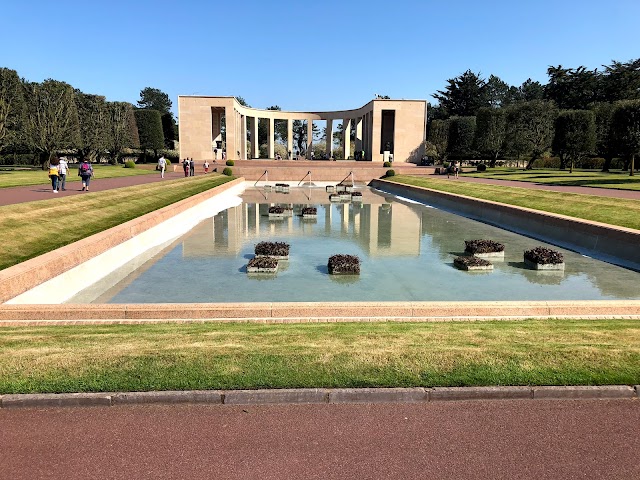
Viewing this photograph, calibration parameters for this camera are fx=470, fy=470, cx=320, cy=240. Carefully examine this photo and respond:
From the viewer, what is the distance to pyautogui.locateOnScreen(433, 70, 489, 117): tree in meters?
93.4

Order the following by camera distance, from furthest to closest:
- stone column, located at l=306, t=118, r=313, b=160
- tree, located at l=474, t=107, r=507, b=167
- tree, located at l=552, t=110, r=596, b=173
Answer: stone column, located at l=306, t=118, r=313, b=160, tree, located at l=474, t=107, r=507, b=167, tree, located at l=552, t=110, r=596, b=173

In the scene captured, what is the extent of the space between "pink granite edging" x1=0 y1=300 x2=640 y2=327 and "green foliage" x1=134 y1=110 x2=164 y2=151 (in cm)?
6504

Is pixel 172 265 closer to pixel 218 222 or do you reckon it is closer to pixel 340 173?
pixel 218 222

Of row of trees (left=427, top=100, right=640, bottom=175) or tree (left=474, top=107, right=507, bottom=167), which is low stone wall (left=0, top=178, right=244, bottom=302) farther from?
tree (left=474, top=107, right=507, bottom=167)

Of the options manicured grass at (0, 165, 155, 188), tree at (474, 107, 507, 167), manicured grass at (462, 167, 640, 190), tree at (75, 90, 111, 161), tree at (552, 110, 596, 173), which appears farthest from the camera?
tree at (474, 107, 507, 167)

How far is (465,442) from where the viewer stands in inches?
159

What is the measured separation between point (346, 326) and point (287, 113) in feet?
216

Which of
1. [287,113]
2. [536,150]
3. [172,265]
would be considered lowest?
[172,265]

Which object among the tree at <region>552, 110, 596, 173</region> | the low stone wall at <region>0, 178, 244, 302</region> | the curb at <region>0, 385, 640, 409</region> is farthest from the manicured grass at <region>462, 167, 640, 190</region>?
the curb at <region>0, 385, 640, 409</region>

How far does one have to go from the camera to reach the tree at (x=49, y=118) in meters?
43.4

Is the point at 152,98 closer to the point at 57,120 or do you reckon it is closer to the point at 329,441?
the point at 57,120

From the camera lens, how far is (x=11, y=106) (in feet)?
137

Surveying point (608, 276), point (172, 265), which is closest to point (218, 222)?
point (172, 265)

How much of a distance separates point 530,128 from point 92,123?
53330 millimetres
